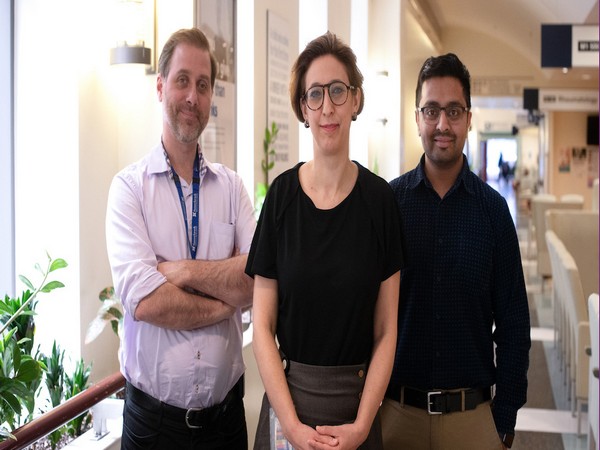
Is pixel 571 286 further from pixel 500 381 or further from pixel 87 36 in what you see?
pixel 87 36

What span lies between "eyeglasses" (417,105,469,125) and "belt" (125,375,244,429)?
1001mm

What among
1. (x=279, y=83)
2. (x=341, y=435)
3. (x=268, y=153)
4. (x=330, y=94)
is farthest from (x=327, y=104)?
(x=279, y=83)

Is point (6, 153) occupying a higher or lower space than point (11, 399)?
higher

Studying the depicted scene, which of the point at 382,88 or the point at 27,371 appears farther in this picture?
the point at 382,88

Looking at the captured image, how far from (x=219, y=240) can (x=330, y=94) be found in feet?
2.17

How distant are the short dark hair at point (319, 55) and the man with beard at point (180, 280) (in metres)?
0.44

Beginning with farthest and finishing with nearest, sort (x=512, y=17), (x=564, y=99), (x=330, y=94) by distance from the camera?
(x=564, y=99)
(x=512, y=17)
(x=330, y=94)

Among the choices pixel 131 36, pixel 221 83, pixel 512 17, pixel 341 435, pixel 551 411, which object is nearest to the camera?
pixel 341 435

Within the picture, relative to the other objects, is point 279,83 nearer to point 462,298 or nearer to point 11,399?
point 462,298

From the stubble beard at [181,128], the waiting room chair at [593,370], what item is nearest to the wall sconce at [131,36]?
the stubble beard at [181,128]

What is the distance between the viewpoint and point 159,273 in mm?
2254

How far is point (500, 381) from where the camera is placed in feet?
7.70

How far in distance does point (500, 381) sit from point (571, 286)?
2.82 metres

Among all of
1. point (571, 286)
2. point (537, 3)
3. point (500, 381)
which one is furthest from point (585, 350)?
point (537, 3)
